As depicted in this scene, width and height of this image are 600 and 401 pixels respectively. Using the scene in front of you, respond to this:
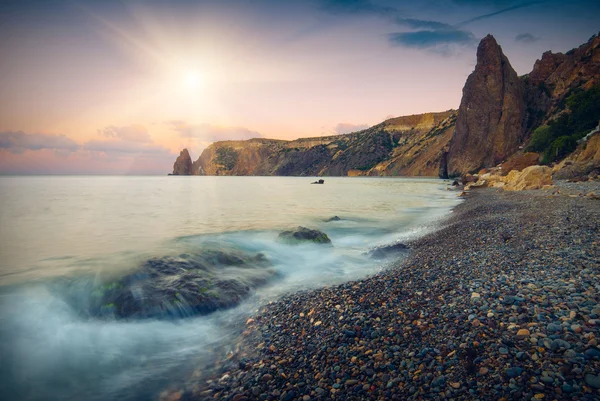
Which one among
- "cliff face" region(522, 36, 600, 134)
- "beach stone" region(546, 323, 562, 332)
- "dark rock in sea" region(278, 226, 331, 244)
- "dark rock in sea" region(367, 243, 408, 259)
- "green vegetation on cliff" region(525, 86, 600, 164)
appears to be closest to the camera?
"beach stone" region(546, 323, 562, 332)

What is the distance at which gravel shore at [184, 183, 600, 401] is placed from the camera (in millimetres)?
3414

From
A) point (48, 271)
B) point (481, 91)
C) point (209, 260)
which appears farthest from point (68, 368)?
point (481, 91)

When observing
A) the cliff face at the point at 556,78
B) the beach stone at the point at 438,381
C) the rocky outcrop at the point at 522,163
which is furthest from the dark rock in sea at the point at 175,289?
the cliff face at the point at 556,78

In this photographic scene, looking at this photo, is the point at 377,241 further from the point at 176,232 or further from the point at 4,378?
the point at 4,378

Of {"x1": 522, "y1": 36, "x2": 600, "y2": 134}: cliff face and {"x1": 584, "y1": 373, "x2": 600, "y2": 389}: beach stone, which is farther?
{"x1": 522, "y1": 36, "x2": 600, "y2": 134}: cliff face

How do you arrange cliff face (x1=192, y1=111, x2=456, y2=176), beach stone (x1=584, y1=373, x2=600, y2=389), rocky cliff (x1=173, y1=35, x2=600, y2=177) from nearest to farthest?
A: beach stone (x1=584, y1=373, x2=600, y2=389)
rocky cliff (x1=173, y1=35, x2=600, y2=177)
cliff face (x1=192, y1=111, x2=456, y2=176)

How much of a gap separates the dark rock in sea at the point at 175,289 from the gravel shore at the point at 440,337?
1599mm

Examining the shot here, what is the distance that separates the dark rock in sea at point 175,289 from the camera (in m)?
7.27

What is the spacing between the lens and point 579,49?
3292 inches

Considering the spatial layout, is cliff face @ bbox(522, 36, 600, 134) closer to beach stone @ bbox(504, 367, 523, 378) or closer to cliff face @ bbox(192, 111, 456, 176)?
cliff face @ bbox(192, 111, 456, 176)

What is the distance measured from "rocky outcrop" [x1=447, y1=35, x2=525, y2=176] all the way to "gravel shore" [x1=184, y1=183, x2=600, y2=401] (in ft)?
323

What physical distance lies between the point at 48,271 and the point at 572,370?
518 inches

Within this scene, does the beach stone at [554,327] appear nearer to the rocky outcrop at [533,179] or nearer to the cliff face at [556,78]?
the rocky outcrop at [533,179]

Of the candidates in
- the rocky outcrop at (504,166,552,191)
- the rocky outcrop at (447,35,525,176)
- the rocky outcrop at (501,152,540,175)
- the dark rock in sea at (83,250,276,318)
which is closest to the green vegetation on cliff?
the rocky outcrop at (501,152,540,175)
